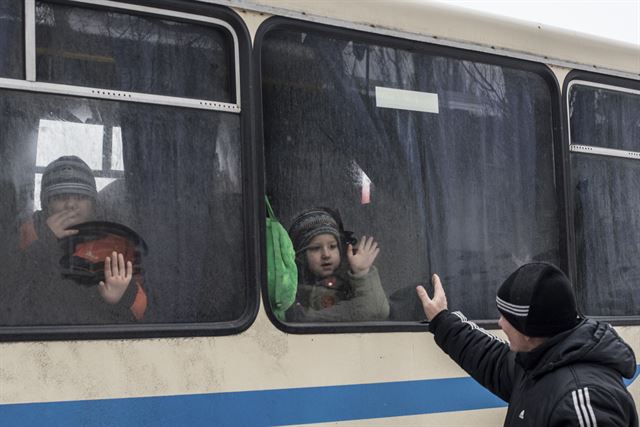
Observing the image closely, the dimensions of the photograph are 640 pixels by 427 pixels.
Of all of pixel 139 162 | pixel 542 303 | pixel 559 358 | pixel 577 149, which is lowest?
pixel 559 358

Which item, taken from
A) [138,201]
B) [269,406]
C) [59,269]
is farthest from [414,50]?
[59,269]

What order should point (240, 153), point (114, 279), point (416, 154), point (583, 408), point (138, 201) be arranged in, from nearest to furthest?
1. point (583, 408)
2. point (114, 279)
3. point (138, 201)
4. point (240, 153)
5. point (416, 154)

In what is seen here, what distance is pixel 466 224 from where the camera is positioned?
15.3 feet

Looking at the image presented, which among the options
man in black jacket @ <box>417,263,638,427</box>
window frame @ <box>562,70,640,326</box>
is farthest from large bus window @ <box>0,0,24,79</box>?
window frame @ <box>562,70,640,326</box>

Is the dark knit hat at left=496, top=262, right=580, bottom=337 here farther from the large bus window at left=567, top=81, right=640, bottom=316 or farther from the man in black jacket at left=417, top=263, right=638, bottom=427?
the large bus window at left=567, top=81, right=640, bottom=316

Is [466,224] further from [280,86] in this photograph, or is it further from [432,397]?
[280,86]

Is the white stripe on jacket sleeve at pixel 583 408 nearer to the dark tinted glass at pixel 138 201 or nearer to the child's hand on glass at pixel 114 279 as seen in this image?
the dark tinted glass at pixel 138 201

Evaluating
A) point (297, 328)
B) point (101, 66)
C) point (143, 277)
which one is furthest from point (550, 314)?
point (101, 66)

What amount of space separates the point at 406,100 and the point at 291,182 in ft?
2.46

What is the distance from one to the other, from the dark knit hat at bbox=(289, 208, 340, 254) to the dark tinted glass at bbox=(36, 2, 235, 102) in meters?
0.57

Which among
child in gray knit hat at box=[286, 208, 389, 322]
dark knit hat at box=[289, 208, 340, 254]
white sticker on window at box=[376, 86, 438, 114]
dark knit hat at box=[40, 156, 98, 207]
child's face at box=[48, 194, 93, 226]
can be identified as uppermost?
white sticker on window at box=[376, 86, 438, 114]

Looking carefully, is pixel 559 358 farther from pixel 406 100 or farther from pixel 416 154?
pixel 406 100

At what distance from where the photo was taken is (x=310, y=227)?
13.7ft

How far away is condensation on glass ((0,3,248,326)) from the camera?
138 inches
